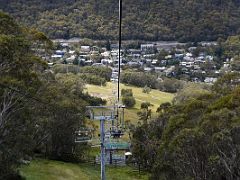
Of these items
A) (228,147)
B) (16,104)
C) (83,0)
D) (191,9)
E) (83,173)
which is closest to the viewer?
(228,147)

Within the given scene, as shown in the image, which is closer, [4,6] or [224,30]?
[4,6]

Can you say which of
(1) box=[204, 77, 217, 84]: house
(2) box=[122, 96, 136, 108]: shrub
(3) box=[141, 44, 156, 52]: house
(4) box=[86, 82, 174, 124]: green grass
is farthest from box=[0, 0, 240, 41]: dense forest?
(2) box=[122, 96, 136, 108]: shrub

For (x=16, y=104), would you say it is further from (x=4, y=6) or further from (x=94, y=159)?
(x=4, y=6)

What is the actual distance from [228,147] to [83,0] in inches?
4604

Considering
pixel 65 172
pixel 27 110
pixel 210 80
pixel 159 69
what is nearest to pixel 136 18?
pixel 159 69

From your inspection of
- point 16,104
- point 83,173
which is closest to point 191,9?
point 83,173

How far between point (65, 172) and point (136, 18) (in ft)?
347

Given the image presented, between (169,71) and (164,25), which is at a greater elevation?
(164,25)

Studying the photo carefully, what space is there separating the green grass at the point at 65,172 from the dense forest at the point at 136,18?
7062 centimetres

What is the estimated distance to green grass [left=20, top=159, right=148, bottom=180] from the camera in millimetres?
30517

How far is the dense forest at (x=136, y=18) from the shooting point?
117 metres

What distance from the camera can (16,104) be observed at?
24156 mm

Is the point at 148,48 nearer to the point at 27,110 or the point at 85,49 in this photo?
the point at 85,49

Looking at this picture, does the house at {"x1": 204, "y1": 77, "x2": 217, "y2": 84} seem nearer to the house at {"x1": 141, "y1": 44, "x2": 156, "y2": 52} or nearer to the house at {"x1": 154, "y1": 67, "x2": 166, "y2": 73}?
the house at {"x1": 154, "y1": 67, "x2": 166, "y2": 73}
